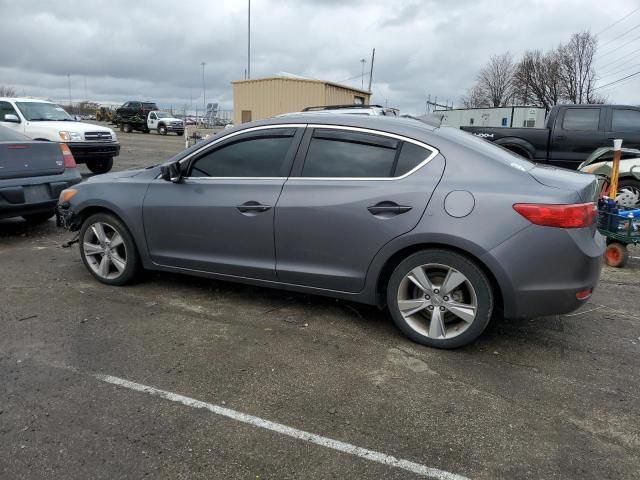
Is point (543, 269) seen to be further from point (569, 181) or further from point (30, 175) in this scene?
point (30, 175)

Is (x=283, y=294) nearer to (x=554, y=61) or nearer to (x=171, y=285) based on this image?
(x=171, y=285)

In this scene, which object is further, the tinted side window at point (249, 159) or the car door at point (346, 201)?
the tinted side window at point (249, 159)

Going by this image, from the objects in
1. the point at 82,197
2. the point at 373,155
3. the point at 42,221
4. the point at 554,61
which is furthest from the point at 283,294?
the point at 554,61

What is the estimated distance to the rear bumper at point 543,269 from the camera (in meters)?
3.32

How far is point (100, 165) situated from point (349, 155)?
11.8m

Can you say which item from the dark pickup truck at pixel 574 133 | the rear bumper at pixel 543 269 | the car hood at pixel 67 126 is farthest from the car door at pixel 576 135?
the car hood at pixel 67 126

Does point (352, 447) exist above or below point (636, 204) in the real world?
below

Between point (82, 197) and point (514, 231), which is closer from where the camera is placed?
point (514, 231)

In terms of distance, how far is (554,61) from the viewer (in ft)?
173

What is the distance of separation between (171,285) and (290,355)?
1917mm

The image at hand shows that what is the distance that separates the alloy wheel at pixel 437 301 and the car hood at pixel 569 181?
0.85 metres

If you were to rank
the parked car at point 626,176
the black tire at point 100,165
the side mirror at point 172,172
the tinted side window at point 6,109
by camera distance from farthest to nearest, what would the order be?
the black tire at point 100,165 → the tinted side window at point 6,109 → the parked car at point 626,176 → the side mirror at point 172,172

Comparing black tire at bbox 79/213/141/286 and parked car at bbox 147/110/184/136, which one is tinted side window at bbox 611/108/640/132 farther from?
parked car at bbox 147/110/184/136

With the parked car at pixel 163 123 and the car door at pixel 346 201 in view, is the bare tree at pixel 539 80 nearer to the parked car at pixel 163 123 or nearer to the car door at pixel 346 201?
the parked car at pixel 163 123
